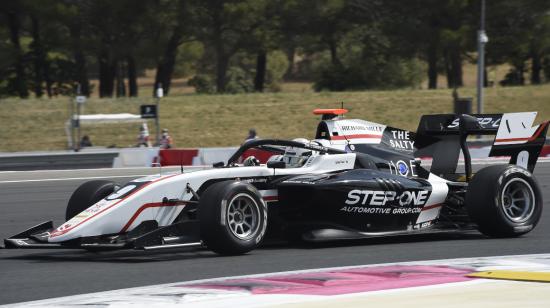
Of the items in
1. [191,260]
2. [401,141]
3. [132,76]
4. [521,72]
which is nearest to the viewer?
[191,260]

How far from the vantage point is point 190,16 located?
3991cm

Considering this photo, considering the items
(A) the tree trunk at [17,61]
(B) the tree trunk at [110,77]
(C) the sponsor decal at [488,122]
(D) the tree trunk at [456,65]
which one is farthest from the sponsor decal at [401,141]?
(D) the tree trunk at [456,65]

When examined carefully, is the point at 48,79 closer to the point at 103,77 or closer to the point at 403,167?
the point at 103,77

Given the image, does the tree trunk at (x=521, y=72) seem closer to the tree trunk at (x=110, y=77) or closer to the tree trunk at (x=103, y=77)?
the tree trunk at (x=110, y=77)

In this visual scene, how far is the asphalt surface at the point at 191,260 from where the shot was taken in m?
7.01

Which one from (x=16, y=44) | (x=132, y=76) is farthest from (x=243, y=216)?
(x=132, y=76)

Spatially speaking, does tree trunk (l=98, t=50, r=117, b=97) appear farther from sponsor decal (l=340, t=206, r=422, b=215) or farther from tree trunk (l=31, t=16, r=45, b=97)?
sponsor decal (l=340, t=206, r=422, b=215)

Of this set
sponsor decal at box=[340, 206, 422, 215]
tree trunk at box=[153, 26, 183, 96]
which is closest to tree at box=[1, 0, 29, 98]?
tree trunk at box=[153, 26, 183, 96]

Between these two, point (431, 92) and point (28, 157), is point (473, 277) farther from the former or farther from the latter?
point (431, 92)

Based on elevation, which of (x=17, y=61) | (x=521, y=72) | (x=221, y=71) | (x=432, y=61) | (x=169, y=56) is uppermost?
(x=169, y=56)

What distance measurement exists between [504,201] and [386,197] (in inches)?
49.6

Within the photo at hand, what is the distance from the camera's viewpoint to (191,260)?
26.6 feet

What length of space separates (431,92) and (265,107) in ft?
24.4

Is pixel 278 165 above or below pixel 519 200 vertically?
above
